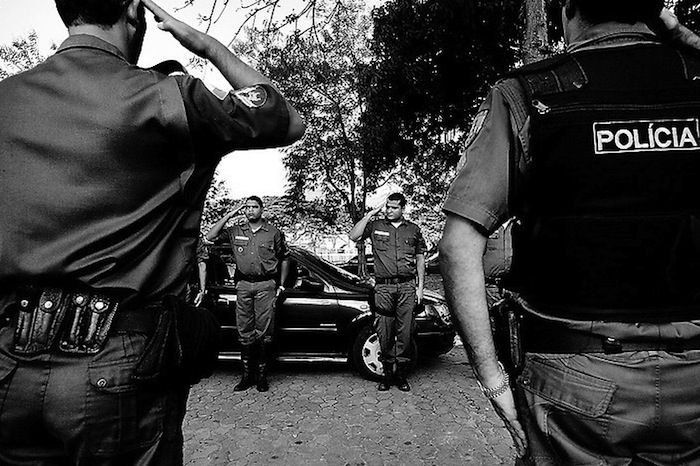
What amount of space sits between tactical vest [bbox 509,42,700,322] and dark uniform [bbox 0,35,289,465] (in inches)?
38.2

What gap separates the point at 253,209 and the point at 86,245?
537 cm

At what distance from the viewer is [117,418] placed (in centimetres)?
163

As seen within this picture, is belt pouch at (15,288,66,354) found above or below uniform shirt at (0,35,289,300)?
below

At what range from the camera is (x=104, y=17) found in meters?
1.85

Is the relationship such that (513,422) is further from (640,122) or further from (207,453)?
(207,453)

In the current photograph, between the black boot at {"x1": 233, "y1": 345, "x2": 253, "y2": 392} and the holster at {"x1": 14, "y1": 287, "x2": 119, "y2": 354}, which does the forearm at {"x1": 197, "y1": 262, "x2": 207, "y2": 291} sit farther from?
the holster at {"x1": 14, "y1": 287, "x2": 119, "y2": 354}

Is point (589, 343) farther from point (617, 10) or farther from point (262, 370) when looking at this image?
point (262, 370)

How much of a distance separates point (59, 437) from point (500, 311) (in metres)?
1.34

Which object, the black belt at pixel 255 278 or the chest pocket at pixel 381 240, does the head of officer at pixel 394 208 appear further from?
the black belt at pixel 255 278

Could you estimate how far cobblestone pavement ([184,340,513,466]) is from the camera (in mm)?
4781

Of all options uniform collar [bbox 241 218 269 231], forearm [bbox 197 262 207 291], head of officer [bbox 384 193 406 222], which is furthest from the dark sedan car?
head of officer [bbox 384 193 406 222]

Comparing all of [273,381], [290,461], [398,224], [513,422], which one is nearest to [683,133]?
[513,422]

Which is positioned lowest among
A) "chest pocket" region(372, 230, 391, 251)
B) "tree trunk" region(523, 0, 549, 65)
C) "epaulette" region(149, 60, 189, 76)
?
"chest pocket" region(372, 230, 391, 251)

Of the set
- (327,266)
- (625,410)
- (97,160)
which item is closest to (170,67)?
(97,160)
